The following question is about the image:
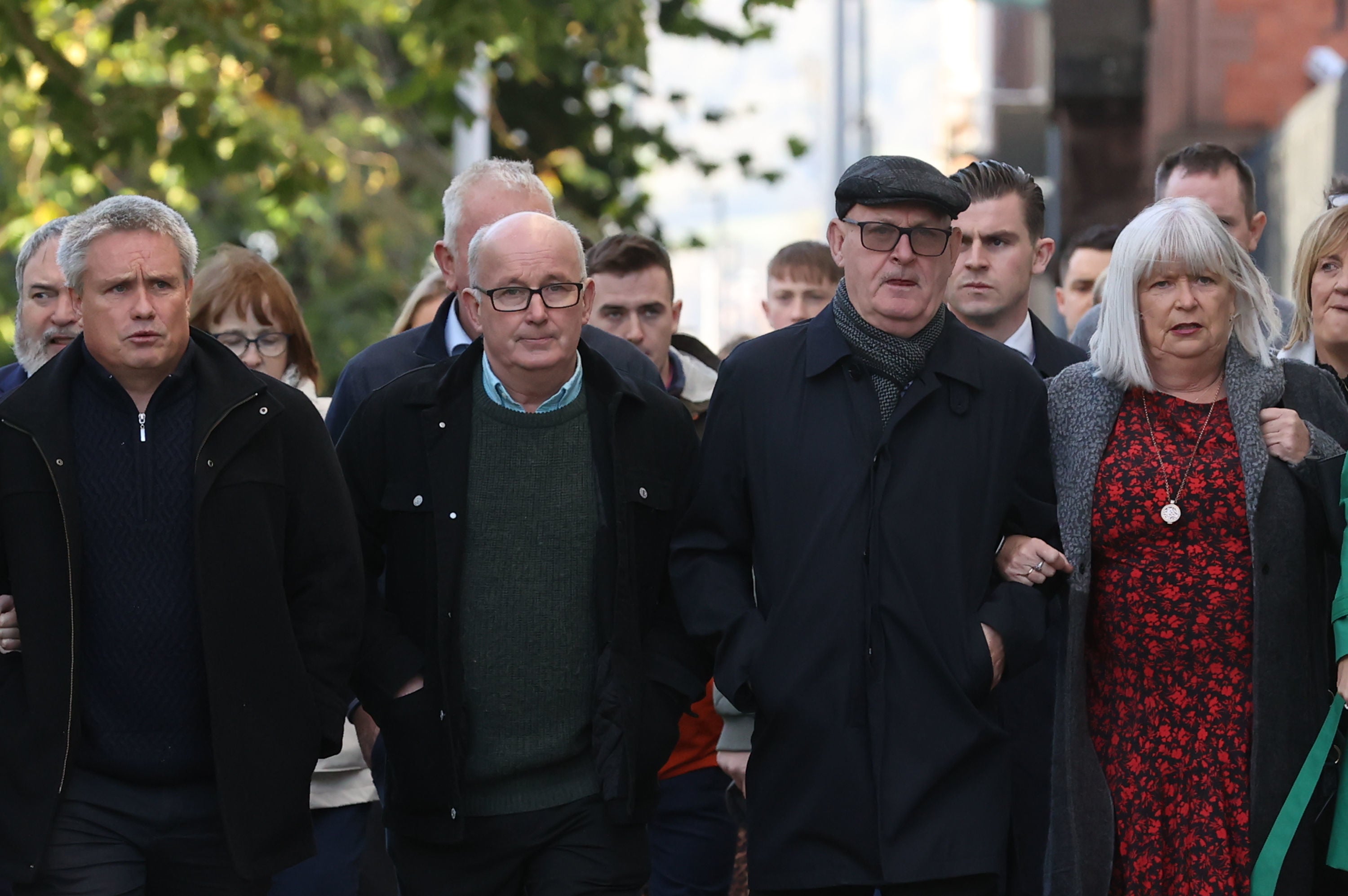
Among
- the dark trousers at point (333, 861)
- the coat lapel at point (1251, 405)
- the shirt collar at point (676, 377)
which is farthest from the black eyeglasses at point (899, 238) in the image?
the dark trousers at point (333, 861)

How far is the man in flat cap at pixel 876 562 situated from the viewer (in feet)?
14.9

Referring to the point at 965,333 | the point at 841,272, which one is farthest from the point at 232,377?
the point at 841,272

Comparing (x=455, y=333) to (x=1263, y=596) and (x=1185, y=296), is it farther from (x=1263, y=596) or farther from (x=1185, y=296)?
(x=1263, y=596)

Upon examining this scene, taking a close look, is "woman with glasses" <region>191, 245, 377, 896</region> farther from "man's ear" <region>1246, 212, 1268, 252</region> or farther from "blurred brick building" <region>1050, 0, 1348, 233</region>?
"blurred brick building" <region>1050, 0, 1348, 233</region>

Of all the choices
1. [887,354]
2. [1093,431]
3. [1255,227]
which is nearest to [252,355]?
[887,354]

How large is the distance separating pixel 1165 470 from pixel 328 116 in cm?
1134

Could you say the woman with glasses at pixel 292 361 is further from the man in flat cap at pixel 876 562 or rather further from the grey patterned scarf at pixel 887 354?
the grey patterned scarf at pixel 887 354

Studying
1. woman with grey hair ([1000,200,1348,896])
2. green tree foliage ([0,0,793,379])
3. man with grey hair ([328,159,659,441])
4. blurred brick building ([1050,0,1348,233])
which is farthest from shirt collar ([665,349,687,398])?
blurred brick building ([1050,0,1348,233])

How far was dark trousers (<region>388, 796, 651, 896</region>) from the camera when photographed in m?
4.75

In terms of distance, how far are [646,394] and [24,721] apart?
170 cm

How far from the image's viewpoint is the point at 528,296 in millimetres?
4820

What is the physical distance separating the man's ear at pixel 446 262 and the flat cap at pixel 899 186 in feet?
5.46

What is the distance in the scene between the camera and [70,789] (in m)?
4.55

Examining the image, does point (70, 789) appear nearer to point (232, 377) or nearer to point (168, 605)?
point (168, 605)
